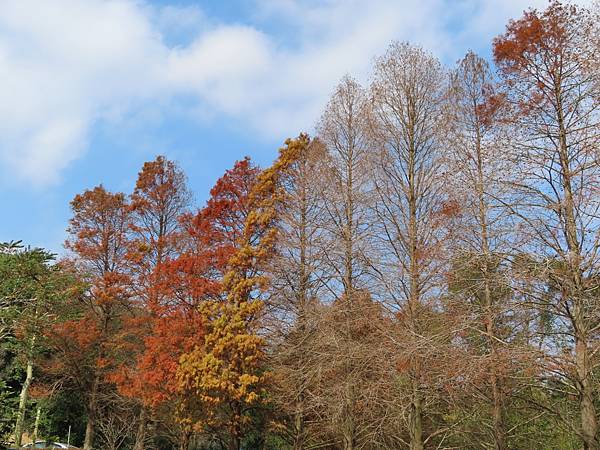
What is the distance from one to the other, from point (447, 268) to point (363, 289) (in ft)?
11.4

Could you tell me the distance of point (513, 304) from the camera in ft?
29.6

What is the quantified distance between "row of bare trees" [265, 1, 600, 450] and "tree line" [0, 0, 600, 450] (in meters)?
0.06

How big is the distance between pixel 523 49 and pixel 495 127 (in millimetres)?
1499

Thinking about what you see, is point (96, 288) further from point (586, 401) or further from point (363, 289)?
point (586, 401)

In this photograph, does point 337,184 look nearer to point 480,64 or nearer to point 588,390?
point 480,64

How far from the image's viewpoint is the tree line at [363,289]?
30.7ft

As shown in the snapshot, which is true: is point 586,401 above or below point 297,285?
below

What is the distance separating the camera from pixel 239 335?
58.1ft

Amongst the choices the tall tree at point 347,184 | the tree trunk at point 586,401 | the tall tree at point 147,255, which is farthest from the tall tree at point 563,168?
the tall tree at point 147,255

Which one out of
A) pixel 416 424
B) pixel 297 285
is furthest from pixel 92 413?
pixel 416 424

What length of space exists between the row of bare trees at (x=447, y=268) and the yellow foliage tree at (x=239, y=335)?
0.67 metres

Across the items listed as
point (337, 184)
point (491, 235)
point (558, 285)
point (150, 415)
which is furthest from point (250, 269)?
point (558, 285)

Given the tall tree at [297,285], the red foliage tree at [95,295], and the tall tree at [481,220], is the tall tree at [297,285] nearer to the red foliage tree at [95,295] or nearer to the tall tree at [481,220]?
the tall tree at [481,220]

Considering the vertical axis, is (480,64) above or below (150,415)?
above
